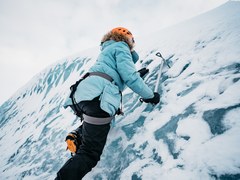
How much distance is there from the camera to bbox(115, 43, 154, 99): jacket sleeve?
1.96 m

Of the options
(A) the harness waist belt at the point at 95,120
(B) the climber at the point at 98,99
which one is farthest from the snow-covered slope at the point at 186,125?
(A) the harness waist belt at the point at 95,120

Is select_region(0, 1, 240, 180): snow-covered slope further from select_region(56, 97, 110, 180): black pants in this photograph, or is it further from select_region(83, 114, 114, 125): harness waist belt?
select_region(83, 114, 114, 125): harness waist belt

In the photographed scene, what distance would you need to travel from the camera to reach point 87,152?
1.69 m

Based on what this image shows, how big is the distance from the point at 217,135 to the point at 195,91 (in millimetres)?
692

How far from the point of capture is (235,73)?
6.07 feet

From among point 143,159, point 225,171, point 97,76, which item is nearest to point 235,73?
point 225,171

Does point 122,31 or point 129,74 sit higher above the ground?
point 122,31

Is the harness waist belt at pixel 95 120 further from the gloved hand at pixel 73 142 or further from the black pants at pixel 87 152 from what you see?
the gloved hand at pixel 73 142

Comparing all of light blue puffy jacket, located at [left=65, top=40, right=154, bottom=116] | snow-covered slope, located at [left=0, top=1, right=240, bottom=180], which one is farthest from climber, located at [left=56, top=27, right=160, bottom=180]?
snow-covered slope, located at [left=0, top=1, right=240, bottom=180]

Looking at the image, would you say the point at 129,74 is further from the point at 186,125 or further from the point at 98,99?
the point at 186,125

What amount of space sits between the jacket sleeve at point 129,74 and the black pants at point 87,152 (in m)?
0.42

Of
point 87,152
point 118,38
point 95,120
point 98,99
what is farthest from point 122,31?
point 87,152

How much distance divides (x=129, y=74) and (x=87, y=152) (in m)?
0.88

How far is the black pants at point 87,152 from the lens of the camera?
58.7 inches
